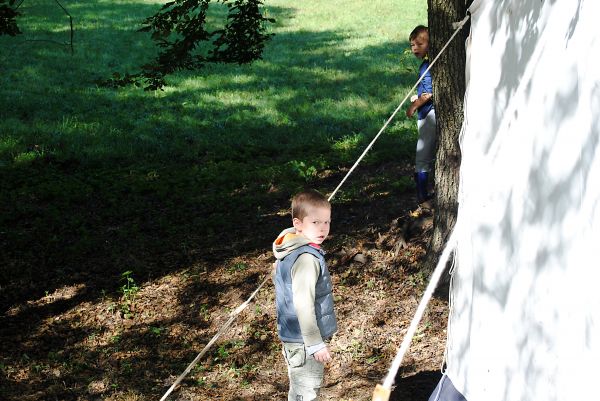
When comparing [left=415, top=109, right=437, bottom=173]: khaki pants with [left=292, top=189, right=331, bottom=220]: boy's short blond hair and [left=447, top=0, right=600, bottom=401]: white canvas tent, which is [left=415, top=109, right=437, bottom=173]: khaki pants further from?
[left=292, top=189, right=331, bottom=220]: boy's short blond hair

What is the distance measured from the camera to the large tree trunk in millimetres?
5715

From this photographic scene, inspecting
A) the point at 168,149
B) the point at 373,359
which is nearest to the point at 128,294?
the point at 373,359

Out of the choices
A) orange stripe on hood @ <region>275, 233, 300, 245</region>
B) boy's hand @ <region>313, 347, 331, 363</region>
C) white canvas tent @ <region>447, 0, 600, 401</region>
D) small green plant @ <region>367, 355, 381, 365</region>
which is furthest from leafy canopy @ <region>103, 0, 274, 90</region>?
boy's hand @ <region>313, 347, 331, 363</region>

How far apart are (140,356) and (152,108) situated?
8531 millimetres

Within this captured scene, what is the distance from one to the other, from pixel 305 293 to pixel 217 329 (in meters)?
2.85

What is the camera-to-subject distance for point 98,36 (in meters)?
19.2

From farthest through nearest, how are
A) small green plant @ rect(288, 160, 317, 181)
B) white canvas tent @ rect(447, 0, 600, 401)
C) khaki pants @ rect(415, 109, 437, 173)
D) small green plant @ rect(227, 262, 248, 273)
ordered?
small green plant @ rect(288, 160, 317, 181), small green plant @ rect(227, 262, 248, 273), khaki pants @ rect(415, 109, 437, 173), white canvas tent @ rect(447, 0, 600, 401)

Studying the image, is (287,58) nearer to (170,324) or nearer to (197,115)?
(197,115)

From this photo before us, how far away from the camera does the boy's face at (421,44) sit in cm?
650

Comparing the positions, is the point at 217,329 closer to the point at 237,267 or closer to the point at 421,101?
the point at 237,267

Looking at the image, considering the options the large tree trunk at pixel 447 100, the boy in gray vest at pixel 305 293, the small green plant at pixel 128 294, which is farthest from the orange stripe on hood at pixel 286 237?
the small green plant at pixel 128 294

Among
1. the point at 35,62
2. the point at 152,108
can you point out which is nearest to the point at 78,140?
the point at 152,108

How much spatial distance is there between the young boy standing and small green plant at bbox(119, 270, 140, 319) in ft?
9.59

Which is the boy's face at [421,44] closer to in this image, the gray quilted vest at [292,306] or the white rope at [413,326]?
the gray quilted vest at [292,306]
